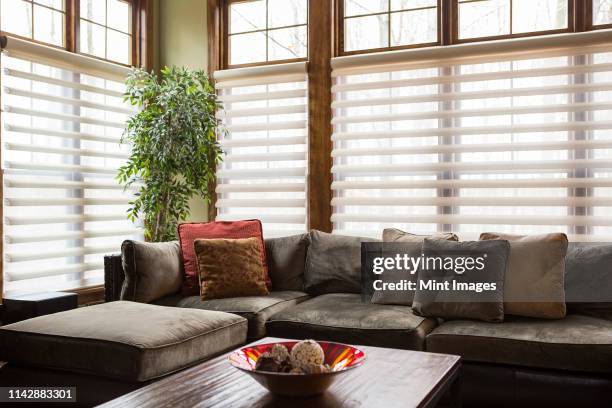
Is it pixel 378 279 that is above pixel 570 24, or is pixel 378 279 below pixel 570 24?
below

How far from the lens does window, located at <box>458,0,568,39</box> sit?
4.02 m

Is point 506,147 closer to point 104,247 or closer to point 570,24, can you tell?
point 570,24

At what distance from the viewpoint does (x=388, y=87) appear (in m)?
4.32

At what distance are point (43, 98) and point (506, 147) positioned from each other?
127 inches

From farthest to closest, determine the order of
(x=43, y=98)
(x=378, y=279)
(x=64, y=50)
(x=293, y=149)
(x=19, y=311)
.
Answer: (x=293, y=149)
(x=64, y=50)
(x=43, y=98)
(x=378, y=279)
(x=19, y=311)

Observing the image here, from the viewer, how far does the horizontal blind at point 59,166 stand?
3924 mm

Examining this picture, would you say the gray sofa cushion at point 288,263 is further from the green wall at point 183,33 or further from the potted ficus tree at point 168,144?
the green wall at point 183,33

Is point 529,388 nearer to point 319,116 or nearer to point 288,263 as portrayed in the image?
point 288,263

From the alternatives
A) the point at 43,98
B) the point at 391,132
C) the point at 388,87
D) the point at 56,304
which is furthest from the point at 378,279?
the point at 43,98

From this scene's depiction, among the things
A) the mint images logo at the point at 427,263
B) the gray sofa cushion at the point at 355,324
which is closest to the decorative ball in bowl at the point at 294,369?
the gray sofa cushion at the point at 355,324

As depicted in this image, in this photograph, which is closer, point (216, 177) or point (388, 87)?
point (388, 87)

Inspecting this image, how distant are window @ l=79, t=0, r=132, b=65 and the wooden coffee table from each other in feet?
10.8

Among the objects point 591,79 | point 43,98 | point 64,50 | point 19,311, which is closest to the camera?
point 19,311

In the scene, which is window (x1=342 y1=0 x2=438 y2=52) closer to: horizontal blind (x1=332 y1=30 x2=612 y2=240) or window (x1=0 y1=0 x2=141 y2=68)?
horizontal blind (x1=332 y1=30 x2=612 y2=240)
